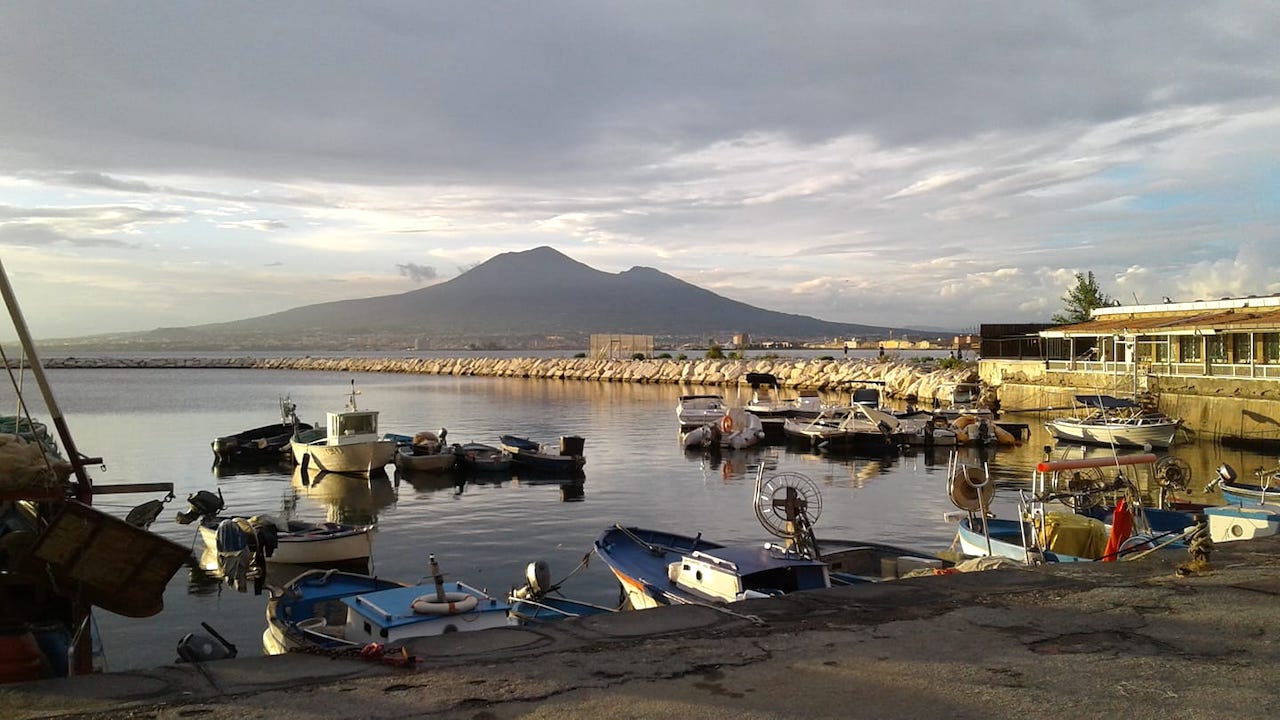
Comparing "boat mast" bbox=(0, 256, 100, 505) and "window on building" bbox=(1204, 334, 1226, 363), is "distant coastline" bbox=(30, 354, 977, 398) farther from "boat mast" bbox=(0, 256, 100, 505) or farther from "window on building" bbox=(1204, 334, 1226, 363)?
"boat mast" bbox=(0, 256, 100, 505)

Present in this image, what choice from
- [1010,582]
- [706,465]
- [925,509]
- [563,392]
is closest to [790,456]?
[706,465]

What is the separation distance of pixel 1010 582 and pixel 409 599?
664cm

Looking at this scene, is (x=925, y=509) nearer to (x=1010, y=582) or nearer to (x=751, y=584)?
(x=751, y=584)

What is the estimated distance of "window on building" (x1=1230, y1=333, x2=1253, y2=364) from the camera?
141ft

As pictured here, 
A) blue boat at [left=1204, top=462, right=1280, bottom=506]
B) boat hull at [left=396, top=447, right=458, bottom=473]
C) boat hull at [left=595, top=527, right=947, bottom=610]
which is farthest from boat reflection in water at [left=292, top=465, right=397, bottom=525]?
blue boat at [left=1204, top=462, right=1280, bottom=506]

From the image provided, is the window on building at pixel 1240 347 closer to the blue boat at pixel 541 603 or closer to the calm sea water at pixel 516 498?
the calm sea water at pixel 516 498

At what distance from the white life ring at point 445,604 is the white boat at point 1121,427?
30.9 metres

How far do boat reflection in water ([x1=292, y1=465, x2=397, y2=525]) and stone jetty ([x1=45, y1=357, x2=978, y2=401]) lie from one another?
4306cm

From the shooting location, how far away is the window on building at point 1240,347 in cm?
4284

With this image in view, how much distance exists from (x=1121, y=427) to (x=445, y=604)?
34.1 m

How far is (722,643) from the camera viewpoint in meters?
7.07

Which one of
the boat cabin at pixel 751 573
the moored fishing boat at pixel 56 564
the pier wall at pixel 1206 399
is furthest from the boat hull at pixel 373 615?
the pier wall at pixel 1206 399

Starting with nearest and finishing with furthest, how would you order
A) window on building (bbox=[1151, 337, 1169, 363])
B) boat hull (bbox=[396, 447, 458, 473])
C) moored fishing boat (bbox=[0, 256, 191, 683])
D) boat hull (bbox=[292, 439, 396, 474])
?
moored fishing boat (bbox=[0, 256, 191, 683]) < boat hull (bbox=[292, 439, 396, 474]) < boat hull (bbox=[396, 447, 458, 473]) < window on building (bbox=[1151, 337, 1169, 363])

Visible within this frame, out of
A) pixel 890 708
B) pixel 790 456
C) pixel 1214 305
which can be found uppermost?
pixel 1214 305
